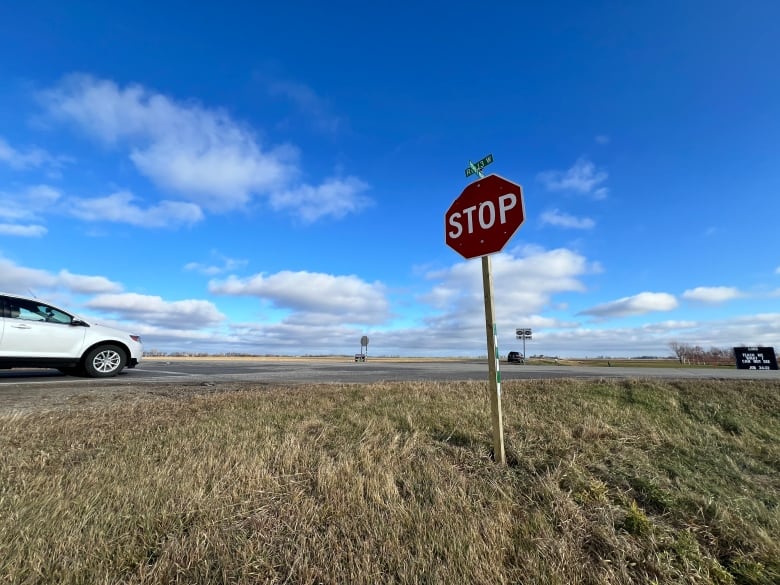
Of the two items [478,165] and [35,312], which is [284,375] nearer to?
[35,312]

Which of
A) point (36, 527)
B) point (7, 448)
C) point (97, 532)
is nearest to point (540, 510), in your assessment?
point (97, 532)

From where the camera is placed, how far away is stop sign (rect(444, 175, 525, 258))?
13.7 feet

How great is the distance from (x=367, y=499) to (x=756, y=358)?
1406 inches

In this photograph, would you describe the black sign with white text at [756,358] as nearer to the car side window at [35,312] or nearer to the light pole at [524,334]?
the light pole at [524,334]

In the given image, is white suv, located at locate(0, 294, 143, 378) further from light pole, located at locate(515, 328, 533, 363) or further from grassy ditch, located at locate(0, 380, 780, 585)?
light pole, located at locate(515, 328, 533, 363)

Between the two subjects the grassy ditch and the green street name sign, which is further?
the green street name sign

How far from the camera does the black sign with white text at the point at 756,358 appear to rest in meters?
26.8

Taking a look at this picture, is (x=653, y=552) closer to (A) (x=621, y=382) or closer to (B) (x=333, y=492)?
(B) (x=333, y=492)

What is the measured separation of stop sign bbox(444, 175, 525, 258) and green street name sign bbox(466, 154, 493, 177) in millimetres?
213

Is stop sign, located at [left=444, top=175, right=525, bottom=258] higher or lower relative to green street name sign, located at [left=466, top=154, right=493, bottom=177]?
lower

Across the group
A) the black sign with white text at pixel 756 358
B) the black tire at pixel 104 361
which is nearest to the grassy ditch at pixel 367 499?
the black tire at pixel 104 361

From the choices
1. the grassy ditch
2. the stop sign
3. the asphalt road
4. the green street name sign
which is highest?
the green street name sign

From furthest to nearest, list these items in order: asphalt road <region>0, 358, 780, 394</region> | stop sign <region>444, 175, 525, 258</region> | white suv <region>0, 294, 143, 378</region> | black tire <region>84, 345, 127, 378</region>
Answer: black tire <region>84, 345, 127, 378</region> → asphalt road <region>0, 358, 780, 394</region> → white suv <region>0, 294, 143, 378</region> → stop sign <region>444, 175, 525, 258</region>

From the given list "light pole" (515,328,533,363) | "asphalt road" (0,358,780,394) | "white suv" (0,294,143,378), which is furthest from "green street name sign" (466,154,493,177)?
"light pole" (515,328,533,363)
